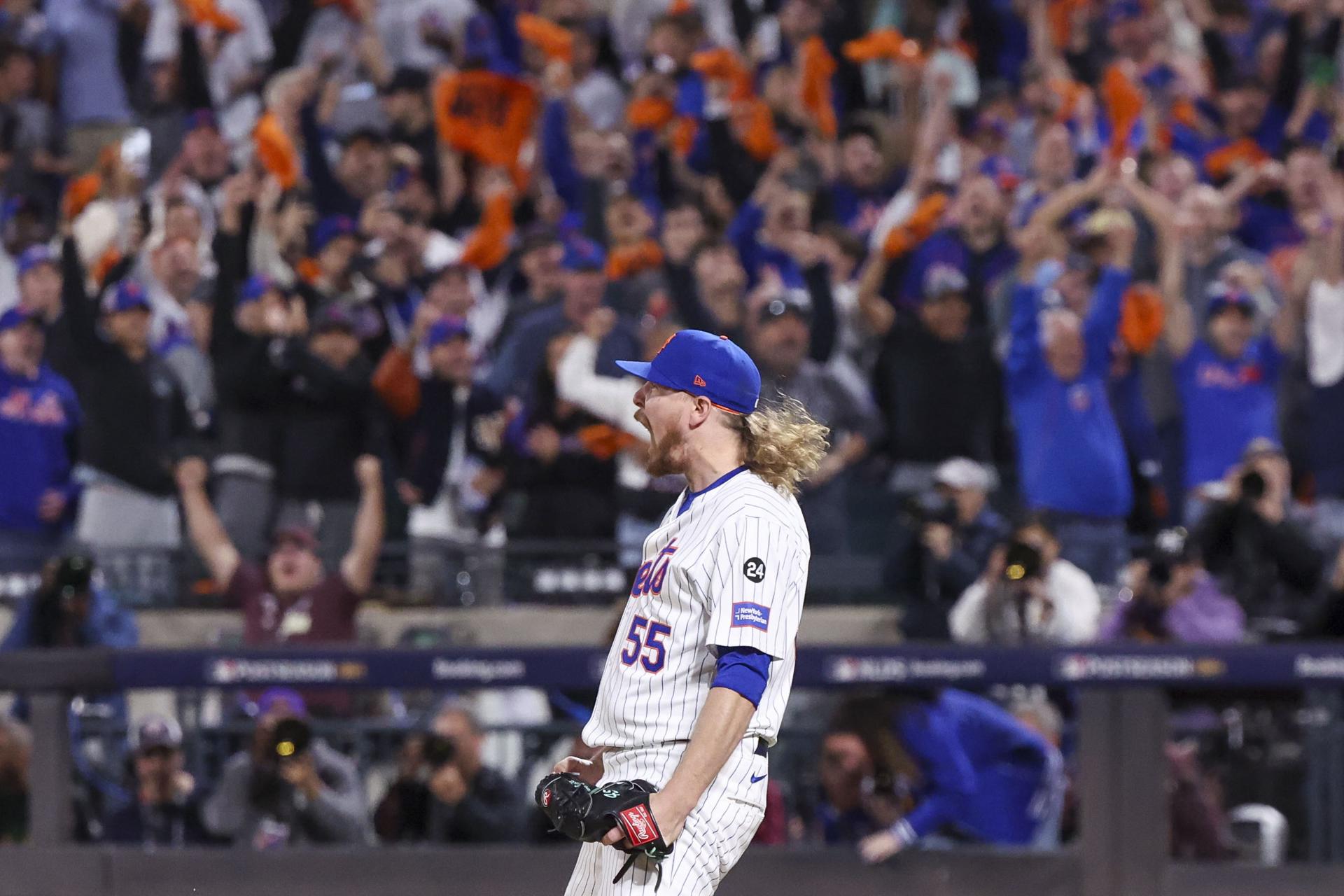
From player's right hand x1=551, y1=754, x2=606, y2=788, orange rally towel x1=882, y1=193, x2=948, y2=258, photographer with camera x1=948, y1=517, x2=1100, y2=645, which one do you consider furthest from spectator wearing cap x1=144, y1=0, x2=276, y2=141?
player's right hand x1=551, y1=754, x2=606, y2=788

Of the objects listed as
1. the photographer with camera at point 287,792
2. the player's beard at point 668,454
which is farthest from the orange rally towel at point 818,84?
the player's beard at point 668,454

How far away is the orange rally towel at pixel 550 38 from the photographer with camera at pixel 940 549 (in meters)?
3.80

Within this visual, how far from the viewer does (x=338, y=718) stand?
5.79m

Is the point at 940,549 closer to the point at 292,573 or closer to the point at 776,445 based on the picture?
the point at 292,573

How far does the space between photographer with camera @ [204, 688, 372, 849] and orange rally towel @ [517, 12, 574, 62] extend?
4.95m

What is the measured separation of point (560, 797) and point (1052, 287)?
5.01m

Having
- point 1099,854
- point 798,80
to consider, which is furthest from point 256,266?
point 1099,854

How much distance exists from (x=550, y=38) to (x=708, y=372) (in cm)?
682

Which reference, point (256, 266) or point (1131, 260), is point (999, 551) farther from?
point (256, 266)

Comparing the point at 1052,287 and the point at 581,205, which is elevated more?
the point at 581,205

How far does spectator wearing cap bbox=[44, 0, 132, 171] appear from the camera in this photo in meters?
10.3

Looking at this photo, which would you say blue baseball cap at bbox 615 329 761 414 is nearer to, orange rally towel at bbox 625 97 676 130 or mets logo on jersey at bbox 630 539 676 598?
mets logo on jersey at bbox 630 539 676 598

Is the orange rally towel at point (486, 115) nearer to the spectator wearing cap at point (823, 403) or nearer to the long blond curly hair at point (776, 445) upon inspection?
the spectator wearing cap at point (823, 403)

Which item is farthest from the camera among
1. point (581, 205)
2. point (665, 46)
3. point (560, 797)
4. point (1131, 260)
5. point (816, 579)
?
point (665, 46)
